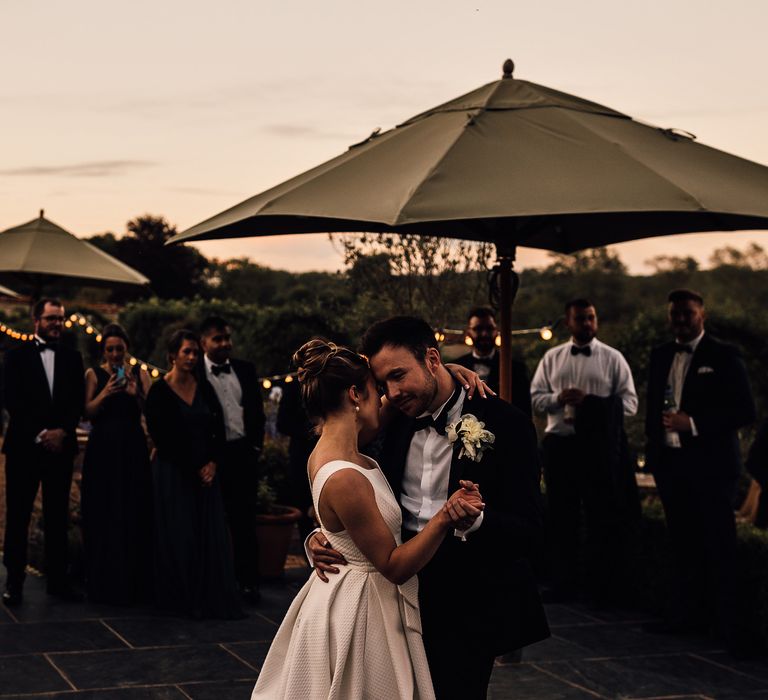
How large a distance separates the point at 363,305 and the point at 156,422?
355 inches

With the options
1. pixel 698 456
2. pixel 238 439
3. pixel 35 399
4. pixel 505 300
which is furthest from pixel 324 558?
pixel 35 399

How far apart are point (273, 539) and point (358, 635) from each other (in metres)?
4.97

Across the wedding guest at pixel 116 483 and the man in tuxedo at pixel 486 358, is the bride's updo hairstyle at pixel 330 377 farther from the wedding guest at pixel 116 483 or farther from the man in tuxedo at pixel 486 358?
the wedding guest at pixel 116 483

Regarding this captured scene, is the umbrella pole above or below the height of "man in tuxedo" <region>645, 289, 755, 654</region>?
above

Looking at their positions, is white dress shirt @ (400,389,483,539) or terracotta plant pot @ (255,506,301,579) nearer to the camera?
white dress shirt @ (400,389,483,539)

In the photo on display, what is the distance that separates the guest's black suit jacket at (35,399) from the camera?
7.16 meters

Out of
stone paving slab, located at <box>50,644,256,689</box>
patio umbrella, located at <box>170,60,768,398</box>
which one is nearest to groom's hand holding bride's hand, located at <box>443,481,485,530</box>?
→ patio umbrella, located at <box>170,60,768,398</box>

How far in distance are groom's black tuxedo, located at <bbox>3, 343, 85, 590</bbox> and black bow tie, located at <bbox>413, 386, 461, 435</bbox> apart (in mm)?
4502

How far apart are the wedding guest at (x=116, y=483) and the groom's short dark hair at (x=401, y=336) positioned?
15.0ft

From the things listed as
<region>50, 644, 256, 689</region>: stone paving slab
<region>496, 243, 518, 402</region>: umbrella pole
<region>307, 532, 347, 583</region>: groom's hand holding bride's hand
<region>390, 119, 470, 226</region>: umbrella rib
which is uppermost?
<region>390, 119, 470, 226</region>: umbrella rib

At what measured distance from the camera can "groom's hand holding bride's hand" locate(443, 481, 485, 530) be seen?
274cm

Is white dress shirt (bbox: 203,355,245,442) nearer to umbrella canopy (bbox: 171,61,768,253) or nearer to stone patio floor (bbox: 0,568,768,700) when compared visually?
stone patio floor (bbox: 0,568,768,700)

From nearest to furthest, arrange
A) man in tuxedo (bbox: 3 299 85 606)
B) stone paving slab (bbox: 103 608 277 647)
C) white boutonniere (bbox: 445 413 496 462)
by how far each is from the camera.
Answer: white boutonniere (bbox: 445 413 496 462)
stone paving slab (bbox: 103 608 277 647)
man in tuxedo (bbox: 3 299 85 606)

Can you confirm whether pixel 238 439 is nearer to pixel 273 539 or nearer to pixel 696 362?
pixel 273 539
